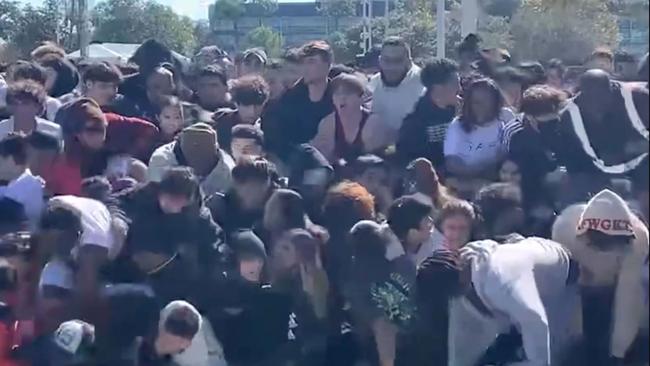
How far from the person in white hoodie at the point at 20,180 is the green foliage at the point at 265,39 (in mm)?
3303

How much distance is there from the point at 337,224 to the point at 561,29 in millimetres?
1243

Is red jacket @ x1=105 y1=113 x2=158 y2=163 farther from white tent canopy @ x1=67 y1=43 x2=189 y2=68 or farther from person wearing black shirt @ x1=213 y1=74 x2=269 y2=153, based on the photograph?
white tent canopy @ x1=67 y1=43 x2=189 y2=68

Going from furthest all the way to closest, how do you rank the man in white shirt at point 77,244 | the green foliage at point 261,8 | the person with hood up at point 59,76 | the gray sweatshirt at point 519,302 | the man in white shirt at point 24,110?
the green foliage at point 261,8
the person with hood up at point 59,76
the man in white shirt at point 24,110
the man in white shirt at point 77,244
the gray sweatshirt at point 519,302

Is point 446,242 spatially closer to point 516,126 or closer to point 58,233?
point 516,126

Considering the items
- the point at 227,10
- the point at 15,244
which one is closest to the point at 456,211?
the point at 15,244

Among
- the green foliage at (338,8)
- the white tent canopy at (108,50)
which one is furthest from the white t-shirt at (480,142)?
the white tent canopy at (108,50)

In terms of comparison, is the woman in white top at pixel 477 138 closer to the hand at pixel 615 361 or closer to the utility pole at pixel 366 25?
the hand at pixel 615 361

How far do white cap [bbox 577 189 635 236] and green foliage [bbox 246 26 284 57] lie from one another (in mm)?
4585

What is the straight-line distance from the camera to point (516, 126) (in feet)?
17.6

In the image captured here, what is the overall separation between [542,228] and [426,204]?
1.41 feet

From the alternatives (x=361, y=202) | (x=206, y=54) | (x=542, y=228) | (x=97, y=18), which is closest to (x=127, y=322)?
(x=361, y=202)

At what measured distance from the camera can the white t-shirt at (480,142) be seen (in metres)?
5.40

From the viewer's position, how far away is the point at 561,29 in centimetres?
527

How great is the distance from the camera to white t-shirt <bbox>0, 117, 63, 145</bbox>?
561 cm
